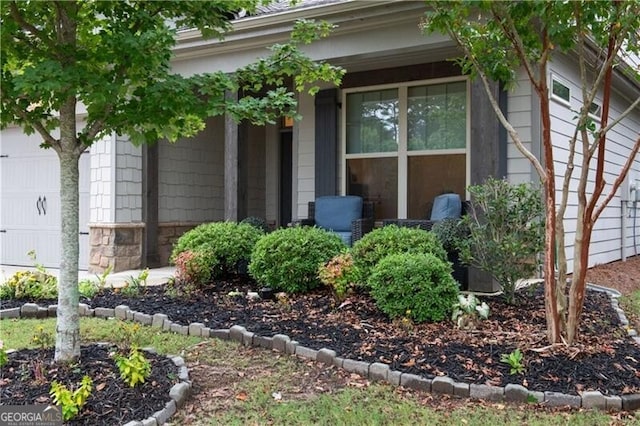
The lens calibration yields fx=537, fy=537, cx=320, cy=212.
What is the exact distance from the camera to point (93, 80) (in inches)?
105

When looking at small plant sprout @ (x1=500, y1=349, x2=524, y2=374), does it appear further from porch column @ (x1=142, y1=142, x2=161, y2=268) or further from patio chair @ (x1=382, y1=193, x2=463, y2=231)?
porch column @ (x1=142, y1=142, x2=161, y2=268)

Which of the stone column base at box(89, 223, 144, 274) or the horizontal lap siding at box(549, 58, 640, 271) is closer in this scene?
the horizontal lap siding at box(549, 58, 640, 271)

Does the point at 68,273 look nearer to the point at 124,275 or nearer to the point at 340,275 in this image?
the point at 340,275

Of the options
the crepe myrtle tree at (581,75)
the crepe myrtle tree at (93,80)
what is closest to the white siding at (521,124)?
the crepe myrtle tree at (581,75)

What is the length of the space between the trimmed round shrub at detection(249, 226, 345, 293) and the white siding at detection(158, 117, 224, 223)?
361 cm

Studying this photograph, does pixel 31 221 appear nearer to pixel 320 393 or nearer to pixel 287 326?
pixel 287 326

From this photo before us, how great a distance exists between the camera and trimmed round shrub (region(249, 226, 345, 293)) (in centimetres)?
492

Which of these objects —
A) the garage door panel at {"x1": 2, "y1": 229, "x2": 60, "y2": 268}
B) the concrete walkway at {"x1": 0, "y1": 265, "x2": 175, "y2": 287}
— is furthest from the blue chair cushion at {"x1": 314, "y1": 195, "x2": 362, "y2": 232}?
the garage door panel at {"x1": 2, "y1": 229, "x2": 60, "y2": 268}

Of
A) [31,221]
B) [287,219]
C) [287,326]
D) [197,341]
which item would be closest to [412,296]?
[287,326]

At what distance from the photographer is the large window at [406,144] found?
6.54 metres

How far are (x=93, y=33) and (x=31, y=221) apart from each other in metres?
A: 6.13

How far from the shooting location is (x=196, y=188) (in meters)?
8.98

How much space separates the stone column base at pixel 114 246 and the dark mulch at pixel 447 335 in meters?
2.14

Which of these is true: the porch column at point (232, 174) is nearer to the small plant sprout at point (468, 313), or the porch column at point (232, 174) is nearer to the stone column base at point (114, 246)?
the stone column base at point (114, 246)
